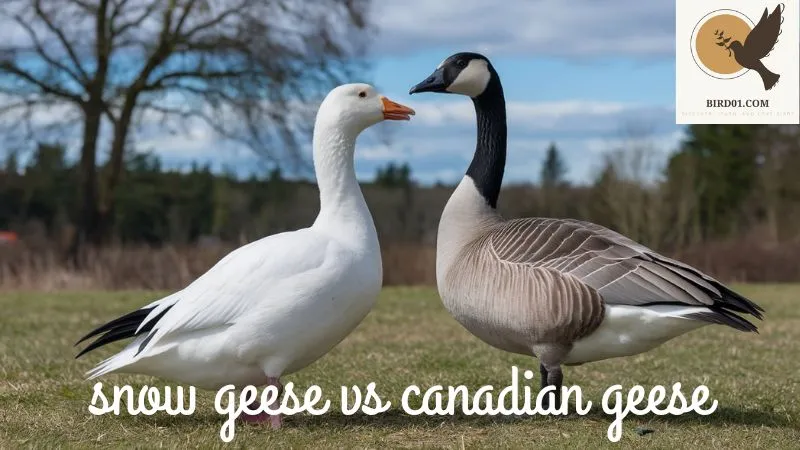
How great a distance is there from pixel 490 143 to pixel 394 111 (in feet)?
3.36

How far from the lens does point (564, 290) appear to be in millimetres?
5328

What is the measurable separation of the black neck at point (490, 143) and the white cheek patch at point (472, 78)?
0.20 ft

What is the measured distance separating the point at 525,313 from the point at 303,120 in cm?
2288

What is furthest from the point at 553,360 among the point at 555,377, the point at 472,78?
the point at 472,78

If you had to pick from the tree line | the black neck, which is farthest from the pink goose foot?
the tree line

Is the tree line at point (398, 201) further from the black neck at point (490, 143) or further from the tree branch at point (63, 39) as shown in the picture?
the black neck at point (490, 143)

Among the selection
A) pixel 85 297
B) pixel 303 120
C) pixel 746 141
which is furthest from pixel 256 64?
pixel 746 141

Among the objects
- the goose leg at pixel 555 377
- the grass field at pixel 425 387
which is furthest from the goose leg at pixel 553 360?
the grass field at pixel 425 387

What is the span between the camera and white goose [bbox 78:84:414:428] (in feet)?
16.2

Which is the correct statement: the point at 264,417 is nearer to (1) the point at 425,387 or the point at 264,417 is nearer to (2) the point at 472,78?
(1) the point at 425,387

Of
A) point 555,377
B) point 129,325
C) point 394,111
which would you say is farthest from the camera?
point 555,377

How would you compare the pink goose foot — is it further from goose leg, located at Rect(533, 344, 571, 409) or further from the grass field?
goose leg, located at Rect(533, 344, 571, 409)

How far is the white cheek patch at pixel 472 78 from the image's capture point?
609 centimetres

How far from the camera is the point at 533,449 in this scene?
4758 mm
